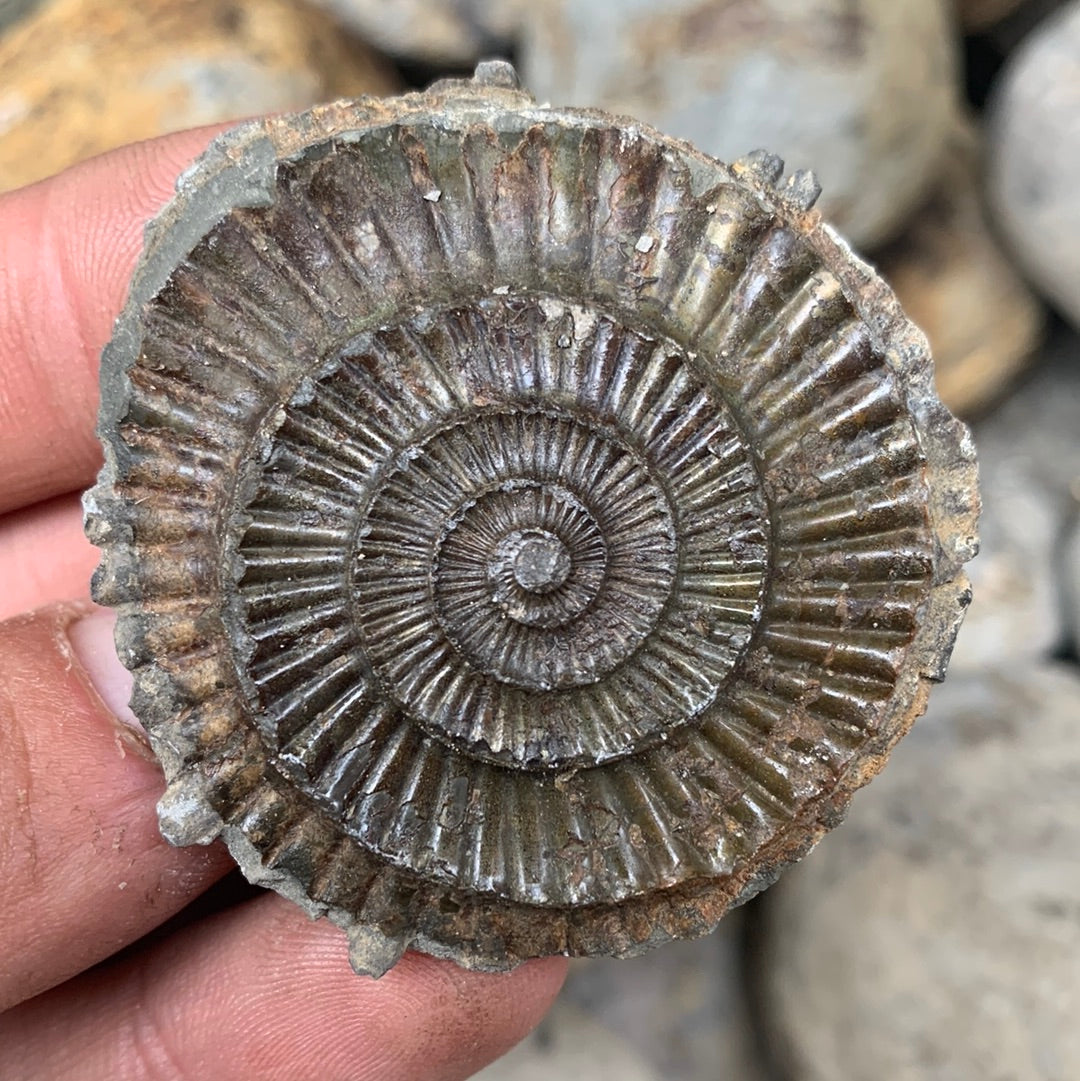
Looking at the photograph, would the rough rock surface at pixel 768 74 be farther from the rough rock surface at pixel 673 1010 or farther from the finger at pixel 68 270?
the rough rock surface at pixel 673 1010

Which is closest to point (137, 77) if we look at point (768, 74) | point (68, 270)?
point (68, 270)

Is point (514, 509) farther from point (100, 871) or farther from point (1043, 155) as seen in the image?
point (1043, 155)

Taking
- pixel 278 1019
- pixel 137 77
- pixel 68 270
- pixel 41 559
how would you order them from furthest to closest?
pixel 137 77, pixel 41 559, pixel 68 270, pixel 278 1019

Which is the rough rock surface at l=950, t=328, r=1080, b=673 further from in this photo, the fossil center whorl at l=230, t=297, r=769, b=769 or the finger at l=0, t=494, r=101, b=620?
the finger at l=0, t=494, r=101, b=620

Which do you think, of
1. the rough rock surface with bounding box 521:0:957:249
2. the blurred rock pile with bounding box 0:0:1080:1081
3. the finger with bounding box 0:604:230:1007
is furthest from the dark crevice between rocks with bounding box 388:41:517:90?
the finger with bounding box 0:604:230:1007

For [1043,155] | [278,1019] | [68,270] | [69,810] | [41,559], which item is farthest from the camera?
[1043,155]

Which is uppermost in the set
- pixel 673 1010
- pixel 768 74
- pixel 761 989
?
pixel 768 74
